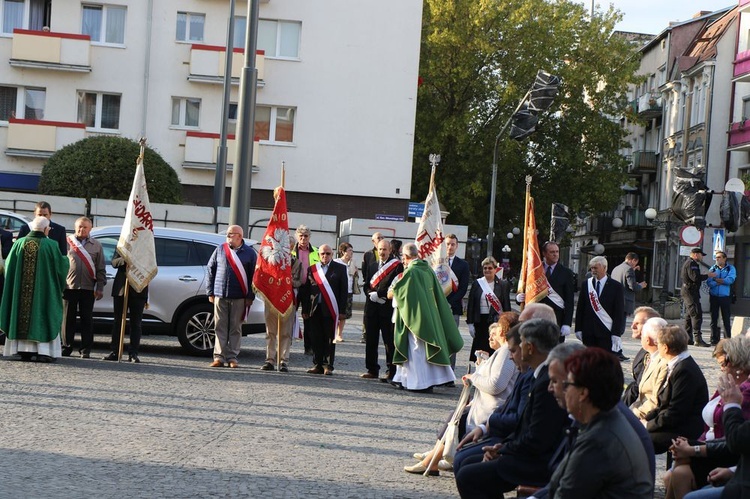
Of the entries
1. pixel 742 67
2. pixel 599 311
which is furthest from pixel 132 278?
pixel 742 67

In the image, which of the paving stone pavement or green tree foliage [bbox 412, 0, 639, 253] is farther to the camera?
green tree foliage [bbox 412, 0, 639, 253]

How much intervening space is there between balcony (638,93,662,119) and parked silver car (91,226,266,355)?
57993mm

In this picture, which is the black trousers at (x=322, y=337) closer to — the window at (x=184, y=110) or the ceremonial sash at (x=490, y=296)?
the ceremonial sash at (x=490, y=296)

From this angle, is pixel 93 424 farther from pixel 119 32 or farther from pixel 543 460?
pixel 119 32

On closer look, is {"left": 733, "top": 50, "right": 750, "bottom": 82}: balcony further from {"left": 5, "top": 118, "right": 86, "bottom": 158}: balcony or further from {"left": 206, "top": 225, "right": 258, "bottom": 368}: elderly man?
{"left": 206, "top": 225, "right": 258, "bottom": 368}: elderly man

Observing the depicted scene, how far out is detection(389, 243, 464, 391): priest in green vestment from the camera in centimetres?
1475

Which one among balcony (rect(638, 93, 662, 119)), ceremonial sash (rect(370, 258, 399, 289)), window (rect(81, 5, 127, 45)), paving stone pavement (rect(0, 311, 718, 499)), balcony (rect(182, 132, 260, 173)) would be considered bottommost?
paving stone pavement (rect(0, 311, 718, 499))

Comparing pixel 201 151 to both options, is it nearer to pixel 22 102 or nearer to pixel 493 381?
pixel 22 102

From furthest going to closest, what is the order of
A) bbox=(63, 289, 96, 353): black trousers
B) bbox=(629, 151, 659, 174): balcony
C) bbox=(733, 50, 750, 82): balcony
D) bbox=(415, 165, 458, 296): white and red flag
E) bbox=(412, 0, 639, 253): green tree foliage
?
1. bbox=(629, 151, 659, 174): balcony
2. bbox=(733, 50, 750, 82): balcony
3. bbox=(412, 0, 639, 253): green tree foliage
4. bbox=(415, 165, 458, 296): white and red flag
5. bbox=(63, 289, 96, 353): black trousers

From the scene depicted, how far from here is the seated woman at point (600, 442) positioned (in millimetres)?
4855

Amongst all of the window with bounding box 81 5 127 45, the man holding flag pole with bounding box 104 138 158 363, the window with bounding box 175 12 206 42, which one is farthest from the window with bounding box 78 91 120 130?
the man holding flag pole with bounding box 104 138 158 363

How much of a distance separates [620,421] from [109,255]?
43.0 feet

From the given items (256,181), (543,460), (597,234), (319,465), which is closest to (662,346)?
(543,460)

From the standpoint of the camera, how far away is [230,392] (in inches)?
530
